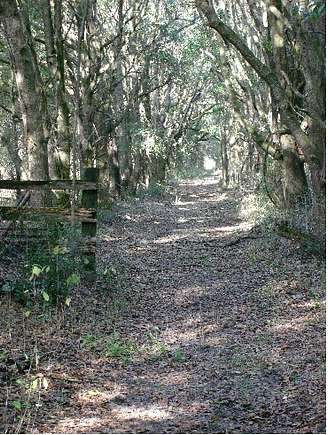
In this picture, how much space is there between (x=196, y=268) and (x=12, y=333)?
605cm

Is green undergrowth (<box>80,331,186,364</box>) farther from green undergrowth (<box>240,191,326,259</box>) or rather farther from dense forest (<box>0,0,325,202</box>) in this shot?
green undergrowth (<box>240,191,326,259</box>)

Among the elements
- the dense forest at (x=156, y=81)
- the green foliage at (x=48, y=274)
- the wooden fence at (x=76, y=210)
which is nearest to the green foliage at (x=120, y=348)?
the green foliage at (x=48, y=274)

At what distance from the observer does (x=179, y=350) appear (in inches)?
299

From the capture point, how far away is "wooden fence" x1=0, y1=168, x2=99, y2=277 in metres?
9.27

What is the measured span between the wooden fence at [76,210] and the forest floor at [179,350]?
2.25 feet

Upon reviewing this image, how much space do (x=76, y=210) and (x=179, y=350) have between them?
338 centimetres

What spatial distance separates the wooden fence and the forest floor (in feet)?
2.25

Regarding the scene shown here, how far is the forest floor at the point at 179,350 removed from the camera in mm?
5523

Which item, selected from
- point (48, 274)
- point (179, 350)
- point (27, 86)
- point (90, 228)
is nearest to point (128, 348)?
point (179, 350)

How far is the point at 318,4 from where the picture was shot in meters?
7.27

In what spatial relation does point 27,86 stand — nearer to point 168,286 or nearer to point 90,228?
point 90,228

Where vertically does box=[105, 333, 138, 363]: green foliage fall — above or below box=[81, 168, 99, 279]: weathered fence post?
below

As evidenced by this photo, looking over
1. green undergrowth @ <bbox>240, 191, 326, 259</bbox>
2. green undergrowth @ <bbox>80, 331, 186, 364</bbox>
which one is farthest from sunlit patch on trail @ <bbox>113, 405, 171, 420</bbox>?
green undergrowth @ <bbox>240, 191, 326, 259</bbox>

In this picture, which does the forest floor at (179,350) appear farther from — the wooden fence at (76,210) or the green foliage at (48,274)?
the wooden fence at (76,210)
